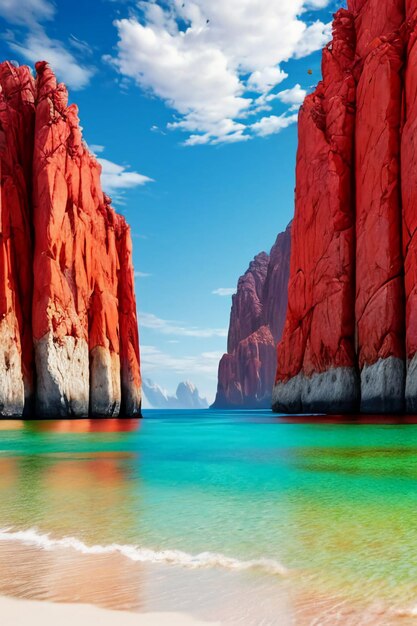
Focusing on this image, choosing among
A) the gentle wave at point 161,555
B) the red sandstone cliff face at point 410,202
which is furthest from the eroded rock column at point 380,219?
the gentle wave at point 161,555

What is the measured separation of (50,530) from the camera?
781 cm

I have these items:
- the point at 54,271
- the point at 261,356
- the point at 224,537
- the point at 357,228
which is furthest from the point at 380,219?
the point at 261,356

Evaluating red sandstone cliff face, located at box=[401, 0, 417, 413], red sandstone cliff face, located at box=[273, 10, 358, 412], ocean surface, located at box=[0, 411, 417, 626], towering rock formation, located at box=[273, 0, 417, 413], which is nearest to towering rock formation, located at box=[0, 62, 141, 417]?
red sandstone cliff face, located at box=[273, 10, 358, 412]

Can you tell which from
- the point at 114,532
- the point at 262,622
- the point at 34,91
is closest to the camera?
the point at 262,622

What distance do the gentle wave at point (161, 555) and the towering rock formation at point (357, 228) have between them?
109 feet

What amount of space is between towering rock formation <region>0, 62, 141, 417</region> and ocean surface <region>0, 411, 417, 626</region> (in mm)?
32474

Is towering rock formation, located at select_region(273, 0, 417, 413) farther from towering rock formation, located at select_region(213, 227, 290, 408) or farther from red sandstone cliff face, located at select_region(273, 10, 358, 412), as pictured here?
towering rock formation, located at select_region(213, 227, 290, 408)

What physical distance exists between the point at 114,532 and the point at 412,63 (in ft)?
153

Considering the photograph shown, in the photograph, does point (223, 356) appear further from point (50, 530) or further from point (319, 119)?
point (50, 530)

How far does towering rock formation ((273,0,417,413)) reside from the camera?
1636 inches

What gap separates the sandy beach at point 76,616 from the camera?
446cm

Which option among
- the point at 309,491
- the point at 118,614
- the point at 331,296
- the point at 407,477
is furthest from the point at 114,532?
the point at 331,296

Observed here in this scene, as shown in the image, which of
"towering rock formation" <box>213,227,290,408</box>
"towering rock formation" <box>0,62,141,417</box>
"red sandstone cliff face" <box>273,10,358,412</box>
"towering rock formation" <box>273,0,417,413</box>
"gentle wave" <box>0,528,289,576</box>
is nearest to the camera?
"gentle wave" <box>0,528,289,576</box>

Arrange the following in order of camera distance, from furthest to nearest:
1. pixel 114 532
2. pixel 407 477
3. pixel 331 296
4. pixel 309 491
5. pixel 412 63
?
1. pixel 331 296
2. pixel 412 63
3. pixel 407 477
4. pixel 309 491
5. pixel 114 532
